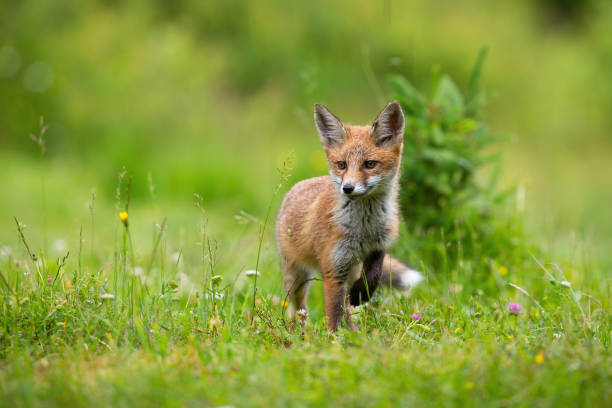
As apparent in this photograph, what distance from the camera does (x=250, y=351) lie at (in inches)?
110

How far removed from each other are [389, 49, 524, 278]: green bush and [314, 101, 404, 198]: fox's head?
1.17 meters

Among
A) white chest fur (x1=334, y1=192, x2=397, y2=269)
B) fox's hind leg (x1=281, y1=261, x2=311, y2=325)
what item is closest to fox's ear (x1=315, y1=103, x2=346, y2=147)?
white chest fur (x1=334, y1=192, x2=397, y2=269)

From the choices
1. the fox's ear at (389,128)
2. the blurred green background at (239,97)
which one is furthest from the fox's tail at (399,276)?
the blurred green background at (239,97)

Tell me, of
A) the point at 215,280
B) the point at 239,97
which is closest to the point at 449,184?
the point at 215,280

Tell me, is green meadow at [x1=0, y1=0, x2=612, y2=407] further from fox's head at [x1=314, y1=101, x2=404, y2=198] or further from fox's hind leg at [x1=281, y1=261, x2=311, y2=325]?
fox's head at [x1=314, y1=101, x2=404, y2=198]

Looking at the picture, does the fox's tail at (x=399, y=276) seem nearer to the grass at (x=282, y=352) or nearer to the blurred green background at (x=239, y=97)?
the grass at (x=282, y=352)

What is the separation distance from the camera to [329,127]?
13.7 feet

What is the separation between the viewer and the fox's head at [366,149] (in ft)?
12.7

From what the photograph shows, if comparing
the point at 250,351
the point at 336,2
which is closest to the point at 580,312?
the point at 250,351

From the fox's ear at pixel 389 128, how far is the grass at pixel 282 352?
1.07 meters

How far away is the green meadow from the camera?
99.5 inches

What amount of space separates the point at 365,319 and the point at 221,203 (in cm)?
524

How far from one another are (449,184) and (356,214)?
164cm

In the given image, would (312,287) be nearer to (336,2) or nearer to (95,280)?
(95,280)
